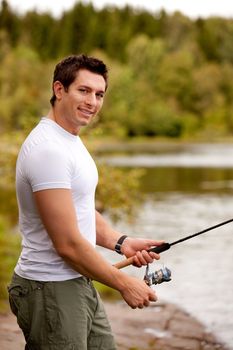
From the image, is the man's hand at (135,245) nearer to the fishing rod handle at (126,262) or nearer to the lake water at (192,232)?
the fishing rod handle at (126,262)

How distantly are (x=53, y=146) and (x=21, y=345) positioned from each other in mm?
3662

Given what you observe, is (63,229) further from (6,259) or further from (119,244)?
(6,259)

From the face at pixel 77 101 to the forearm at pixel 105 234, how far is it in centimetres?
62

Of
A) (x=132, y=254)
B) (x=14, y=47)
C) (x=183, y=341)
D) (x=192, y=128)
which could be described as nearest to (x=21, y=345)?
(x=183, y=341)

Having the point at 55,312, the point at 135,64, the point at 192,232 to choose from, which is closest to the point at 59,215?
the point at 55,312

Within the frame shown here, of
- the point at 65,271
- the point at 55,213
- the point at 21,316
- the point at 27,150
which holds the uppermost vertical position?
the point at 27,150

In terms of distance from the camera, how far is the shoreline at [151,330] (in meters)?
6.88

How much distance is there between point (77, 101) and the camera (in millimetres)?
3002

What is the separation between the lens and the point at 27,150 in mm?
2893

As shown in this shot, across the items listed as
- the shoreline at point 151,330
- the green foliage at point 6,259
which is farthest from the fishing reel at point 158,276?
the green foliage at point 6,259

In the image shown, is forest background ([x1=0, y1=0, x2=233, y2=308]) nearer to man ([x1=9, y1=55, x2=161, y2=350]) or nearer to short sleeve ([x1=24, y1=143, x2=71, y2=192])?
Answer: man ([x1=9, y1=55, x2=161, y2=350])

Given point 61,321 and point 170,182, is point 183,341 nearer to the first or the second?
point 61,321

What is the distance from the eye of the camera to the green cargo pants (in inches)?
116

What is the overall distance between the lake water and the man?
2777 mm
